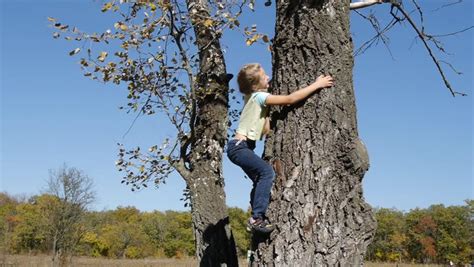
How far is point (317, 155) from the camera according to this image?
399 centimetres

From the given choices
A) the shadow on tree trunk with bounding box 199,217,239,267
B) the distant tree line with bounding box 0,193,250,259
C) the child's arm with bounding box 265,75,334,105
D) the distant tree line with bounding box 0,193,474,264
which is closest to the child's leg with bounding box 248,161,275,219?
the child's arm with bounding box 265,75,334,105

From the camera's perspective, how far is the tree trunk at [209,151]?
7.57 m

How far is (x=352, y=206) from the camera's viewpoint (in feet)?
12.9

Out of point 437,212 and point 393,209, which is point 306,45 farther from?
point 393,209

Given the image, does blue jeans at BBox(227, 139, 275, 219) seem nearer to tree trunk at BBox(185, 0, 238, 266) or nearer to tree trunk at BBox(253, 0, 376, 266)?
tree trunk at BBox(253, 0, 376, 266)

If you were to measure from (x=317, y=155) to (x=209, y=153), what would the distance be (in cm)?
412

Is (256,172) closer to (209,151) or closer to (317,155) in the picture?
(317,155)

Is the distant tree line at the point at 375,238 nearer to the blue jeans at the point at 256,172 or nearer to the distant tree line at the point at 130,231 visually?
the distant tree line at the point at 130,231

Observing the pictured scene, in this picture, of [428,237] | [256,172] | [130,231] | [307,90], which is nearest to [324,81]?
[307,90]

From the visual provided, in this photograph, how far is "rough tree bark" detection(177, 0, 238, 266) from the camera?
757 cm

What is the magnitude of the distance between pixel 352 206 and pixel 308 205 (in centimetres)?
34

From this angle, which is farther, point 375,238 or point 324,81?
point 375,238

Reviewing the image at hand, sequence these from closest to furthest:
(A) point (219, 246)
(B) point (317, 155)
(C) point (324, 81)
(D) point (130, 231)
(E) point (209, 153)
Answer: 1. (B) point (317, 155)
2. (C) point (324, 81)
3. (A) point (219, 246)
4. (E) point (209, 153)
5. (D) point (130, 231)

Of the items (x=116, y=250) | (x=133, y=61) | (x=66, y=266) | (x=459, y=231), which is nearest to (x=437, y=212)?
(x=459, y=231)
